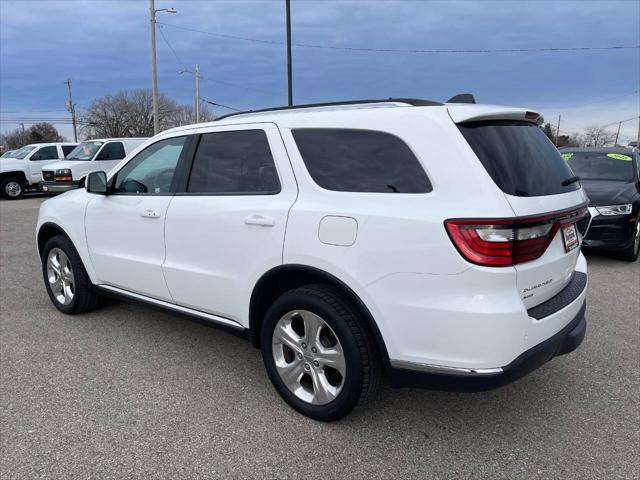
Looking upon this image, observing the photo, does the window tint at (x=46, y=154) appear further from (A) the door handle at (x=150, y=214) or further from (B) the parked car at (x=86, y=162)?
(A) the door handle at (x=150, y=214)

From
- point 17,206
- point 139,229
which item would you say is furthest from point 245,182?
point 17,206

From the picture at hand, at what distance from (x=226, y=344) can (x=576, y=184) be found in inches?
110

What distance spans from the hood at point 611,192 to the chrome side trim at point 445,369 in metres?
5.41

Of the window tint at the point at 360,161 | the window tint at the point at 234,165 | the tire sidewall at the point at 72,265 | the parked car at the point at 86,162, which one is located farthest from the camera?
the parked car at the point at 86,162

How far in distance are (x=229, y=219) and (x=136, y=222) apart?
1073mm

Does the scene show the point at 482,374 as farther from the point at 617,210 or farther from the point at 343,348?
the point at 617,210

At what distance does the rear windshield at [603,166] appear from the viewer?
24.9ft

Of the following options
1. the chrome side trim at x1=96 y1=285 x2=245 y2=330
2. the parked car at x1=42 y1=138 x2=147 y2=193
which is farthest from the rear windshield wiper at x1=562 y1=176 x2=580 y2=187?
the parked car at x1=42 y1=138 x2=147 y2=193

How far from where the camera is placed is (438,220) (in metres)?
2.28

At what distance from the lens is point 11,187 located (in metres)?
18.2

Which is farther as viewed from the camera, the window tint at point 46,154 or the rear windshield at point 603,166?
the window tint at point 46,154

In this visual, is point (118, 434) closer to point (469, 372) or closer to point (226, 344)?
point (226, 344)

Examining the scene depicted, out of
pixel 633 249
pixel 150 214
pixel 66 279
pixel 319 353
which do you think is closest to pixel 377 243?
pixel 319 353

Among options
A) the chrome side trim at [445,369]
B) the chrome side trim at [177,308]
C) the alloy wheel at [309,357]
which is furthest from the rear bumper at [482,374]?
the chrome side trim at [177,308]
